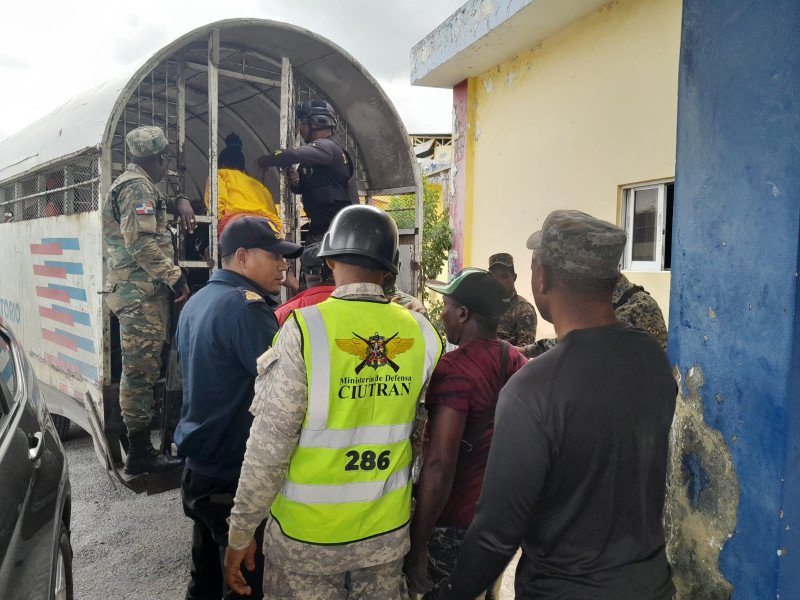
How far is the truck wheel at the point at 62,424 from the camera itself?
16.9ft

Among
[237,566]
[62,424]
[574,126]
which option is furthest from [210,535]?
[574,126]

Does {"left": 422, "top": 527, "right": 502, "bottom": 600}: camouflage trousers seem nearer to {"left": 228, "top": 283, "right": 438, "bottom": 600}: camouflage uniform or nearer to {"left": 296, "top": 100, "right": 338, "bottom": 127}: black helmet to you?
{"left": 228, "top": 283, "right": 438, "bottom": 600}: camouflage uniform

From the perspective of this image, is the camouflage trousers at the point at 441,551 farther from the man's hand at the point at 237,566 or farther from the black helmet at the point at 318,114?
the black helmet at the point at 318,114

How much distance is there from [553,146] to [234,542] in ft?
16.5

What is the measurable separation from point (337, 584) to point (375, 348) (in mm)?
740

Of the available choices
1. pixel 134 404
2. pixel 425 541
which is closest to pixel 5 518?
pixel 425 541

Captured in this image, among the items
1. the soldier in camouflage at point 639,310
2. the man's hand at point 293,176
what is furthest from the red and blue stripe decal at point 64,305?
the soldier in camouflage at point 639,310

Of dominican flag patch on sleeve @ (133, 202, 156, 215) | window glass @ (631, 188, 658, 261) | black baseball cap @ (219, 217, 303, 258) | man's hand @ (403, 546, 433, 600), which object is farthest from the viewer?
window glass @ (631, 188, 658, 261)

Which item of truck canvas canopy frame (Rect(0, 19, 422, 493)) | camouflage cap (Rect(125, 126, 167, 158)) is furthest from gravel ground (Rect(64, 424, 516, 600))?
camouflage cap (Rect(125, 126, 167, 158))

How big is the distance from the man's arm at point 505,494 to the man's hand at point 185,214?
3.63m

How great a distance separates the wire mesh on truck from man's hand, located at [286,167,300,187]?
54.9 inches

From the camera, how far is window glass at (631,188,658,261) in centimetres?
476

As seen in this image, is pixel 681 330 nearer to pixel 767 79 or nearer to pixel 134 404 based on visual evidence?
pixel 767 79

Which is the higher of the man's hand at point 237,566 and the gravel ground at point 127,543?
the man's hand at point 237,566
